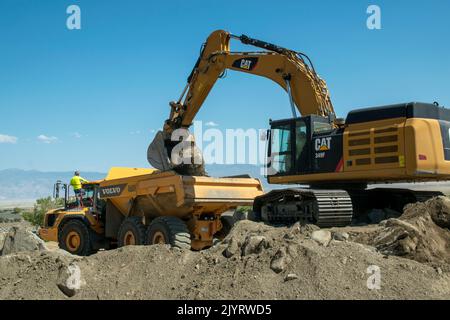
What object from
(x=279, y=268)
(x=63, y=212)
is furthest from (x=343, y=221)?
(x=63, y=212)

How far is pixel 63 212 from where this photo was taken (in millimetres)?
14000

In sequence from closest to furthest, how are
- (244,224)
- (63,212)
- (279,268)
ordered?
(279,268) < (244,224) < (63,212)

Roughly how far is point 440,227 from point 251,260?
3.33 m

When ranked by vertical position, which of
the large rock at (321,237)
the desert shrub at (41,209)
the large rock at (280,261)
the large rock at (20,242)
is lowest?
the desert shrub at (41,209)

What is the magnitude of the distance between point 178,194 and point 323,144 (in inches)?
126

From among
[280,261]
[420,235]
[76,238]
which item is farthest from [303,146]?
[76,238]

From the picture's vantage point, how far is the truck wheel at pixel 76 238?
42.8ft

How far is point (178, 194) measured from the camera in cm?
1056

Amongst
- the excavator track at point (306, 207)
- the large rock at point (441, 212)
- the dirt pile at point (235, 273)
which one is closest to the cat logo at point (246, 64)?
the excavator track at point (306, 207)

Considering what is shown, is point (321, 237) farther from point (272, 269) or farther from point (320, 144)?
point (320, 144)

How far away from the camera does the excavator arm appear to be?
39.8ft

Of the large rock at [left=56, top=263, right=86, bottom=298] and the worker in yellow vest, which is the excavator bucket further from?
the large rock at [left=56, top=263, right=86, bottom=298]

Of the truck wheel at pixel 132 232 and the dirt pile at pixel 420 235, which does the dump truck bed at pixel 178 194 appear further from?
the dirt pile at pixel 420 235
